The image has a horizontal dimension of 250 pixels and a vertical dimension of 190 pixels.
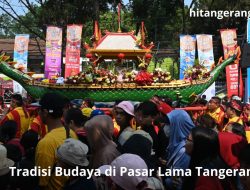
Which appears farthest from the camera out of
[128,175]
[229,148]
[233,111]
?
[233,111]

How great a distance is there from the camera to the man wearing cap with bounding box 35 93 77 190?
3558mm

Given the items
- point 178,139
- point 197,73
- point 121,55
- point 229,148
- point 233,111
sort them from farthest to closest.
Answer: point 197,73 → point 121,55 → point 233,111 → point 178,139 → point 229,148

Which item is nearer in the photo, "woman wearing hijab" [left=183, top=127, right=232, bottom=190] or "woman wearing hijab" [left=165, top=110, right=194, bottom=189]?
"woman wearing hijab" [left=183, top=127, right=232, bottom=190]

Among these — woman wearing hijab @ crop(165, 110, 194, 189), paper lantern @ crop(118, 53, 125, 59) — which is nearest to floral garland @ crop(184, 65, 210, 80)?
paper lantern @ crop(118, 53, 125, 59)

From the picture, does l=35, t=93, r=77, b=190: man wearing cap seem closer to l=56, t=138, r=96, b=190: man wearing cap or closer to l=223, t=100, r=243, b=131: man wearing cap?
l=56, t=138, r=96, b=190: man wearing cap

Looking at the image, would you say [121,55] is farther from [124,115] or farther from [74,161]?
[74,161]

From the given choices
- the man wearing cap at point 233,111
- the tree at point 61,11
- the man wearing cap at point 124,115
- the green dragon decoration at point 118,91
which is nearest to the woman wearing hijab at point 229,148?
the man wearing cap at point 124,115

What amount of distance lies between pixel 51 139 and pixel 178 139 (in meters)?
1.19

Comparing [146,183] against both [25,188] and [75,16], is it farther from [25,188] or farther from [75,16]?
[75,16]

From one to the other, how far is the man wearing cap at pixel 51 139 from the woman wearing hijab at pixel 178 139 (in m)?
0.93

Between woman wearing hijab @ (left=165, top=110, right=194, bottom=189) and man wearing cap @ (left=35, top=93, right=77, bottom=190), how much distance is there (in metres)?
0.93

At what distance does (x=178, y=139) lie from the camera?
4.21m

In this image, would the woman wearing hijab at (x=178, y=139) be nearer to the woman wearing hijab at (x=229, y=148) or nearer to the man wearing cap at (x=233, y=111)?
the woman wearing hijab at (x=229, y=148)

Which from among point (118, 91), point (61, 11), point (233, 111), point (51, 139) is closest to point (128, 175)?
→ point (51, 139)
